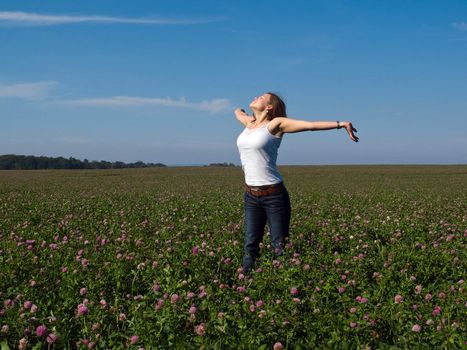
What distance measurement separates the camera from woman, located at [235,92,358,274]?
5.25 m

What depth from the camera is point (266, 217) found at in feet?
19.3

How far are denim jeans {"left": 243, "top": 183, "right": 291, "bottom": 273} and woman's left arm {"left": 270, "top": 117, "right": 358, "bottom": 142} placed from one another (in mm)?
786

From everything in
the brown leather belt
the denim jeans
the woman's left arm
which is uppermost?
the woman's left arm

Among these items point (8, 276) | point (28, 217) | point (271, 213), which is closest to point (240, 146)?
point (271, 213)

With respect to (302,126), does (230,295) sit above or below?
below

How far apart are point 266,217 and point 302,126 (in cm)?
142

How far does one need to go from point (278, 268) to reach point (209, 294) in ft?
4.54

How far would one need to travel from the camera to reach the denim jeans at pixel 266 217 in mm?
5527

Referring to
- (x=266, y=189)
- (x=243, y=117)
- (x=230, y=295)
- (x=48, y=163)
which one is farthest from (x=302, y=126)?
(x=48, y=163)


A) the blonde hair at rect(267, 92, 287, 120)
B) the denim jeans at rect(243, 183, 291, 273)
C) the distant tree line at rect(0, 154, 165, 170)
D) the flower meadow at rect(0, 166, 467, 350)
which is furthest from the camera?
the distant tree line at rect(0, 154, 165, 170)

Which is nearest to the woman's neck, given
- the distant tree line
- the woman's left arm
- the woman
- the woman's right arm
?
the woman

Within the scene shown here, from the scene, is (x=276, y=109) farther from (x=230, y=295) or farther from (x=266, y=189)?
→ (x=230, y=295)

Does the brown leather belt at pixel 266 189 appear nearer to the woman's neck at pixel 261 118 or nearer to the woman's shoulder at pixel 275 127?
the woman's shoulder at pixel 275 127

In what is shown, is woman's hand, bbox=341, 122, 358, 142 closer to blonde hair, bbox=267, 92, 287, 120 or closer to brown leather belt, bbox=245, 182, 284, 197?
blonde hair, bbox=267, 92, 287, 120
